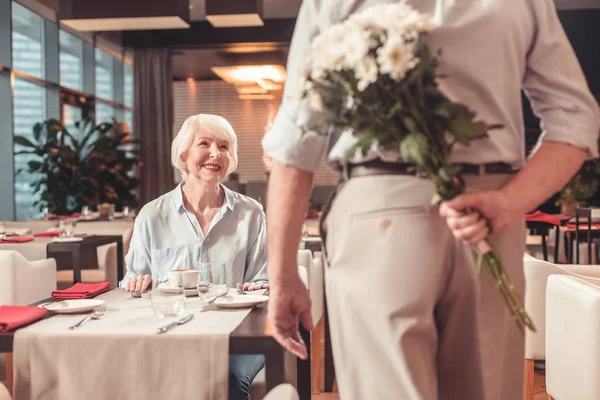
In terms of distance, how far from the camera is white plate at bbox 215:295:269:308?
212cm

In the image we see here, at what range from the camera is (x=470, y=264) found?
1.12 m

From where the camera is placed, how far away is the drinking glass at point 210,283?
2219 millimetres

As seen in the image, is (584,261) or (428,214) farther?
→ (584,261)

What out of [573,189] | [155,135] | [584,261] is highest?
[155,135]

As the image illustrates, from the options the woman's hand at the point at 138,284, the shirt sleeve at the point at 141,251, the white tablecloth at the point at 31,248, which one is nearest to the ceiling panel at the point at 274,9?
the white tablecloth at the point at 31,248

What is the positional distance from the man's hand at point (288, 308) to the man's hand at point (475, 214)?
0.37 meters

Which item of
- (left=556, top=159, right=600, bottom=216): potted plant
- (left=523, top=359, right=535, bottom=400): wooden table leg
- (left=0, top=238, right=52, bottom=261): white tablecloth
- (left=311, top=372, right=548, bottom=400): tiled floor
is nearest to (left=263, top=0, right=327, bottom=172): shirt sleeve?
(left=523, top=359, right=535, bottom=400): wooden table leg

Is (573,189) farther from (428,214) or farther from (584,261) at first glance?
(428,214)

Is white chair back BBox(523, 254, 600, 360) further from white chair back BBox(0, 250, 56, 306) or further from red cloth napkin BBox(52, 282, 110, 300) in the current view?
white chair back BBox(0, 250, 56, 306)

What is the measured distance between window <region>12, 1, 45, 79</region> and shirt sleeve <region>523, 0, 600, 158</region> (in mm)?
8225

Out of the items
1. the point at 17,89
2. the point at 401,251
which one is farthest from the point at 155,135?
the point at 401,251

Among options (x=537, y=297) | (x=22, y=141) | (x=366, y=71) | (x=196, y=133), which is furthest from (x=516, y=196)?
(x=22, y=141)

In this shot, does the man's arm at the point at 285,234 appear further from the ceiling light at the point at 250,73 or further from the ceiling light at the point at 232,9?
the ceiling light at the point at 250,73

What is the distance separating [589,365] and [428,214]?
1411 mm
